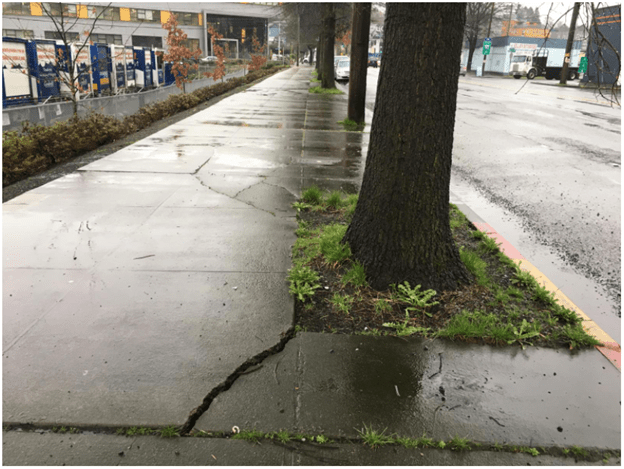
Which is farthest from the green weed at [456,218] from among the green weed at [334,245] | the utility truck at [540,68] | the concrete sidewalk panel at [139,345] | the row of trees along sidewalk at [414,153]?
the utility truck at [540,68]

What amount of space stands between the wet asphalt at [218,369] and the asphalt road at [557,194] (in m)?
1.44

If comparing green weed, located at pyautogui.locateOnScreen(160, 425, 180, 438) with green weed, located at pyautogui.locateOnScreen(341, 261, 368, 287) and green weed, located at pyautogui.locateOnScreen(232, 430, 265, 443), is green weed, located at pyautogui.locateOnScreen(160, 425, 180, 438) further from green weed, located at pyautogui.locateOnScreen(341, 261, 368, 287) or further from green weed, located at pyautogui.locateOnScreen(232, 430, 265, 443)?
green weed, located at pyautogui.locateOnScreen(341, 261, 368, 287)

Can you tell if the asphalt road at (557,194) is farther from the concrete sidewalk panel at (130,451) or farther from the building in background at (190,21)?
the building in background at (190,21)

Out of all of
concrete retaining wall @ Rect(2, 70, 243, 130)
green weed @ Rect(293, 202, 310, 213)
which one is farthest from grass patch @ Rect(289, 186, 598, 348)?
concrete retaining wall @ Rect(2, 70, 243, 130)

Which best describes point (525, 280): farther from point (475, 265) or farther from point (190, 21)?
point (190, 21)

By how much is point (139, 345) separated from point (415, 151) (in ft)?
8.10

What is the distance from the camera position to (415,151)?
12.5 feet

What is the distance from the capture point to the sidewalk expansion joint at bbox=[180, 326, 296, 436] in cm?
254

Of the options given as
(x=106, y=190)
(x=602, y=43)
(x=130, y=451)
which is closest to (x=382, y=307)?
(x=130, y=451)

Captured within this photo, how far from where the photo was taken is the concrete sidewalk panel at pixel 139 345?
2623mm

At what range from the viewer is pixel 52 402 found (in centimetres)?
263

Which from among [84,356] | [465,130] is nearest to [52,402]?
[84,356]

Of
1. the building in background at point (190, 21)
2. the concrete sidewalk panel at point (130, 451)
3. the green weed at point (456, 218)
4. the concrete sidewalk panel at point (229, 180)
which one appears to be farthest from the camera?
the building in background at point (190, 21)

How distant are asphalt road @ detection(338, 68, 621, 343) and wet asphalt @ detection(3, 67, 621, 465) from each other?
56.6 inches
